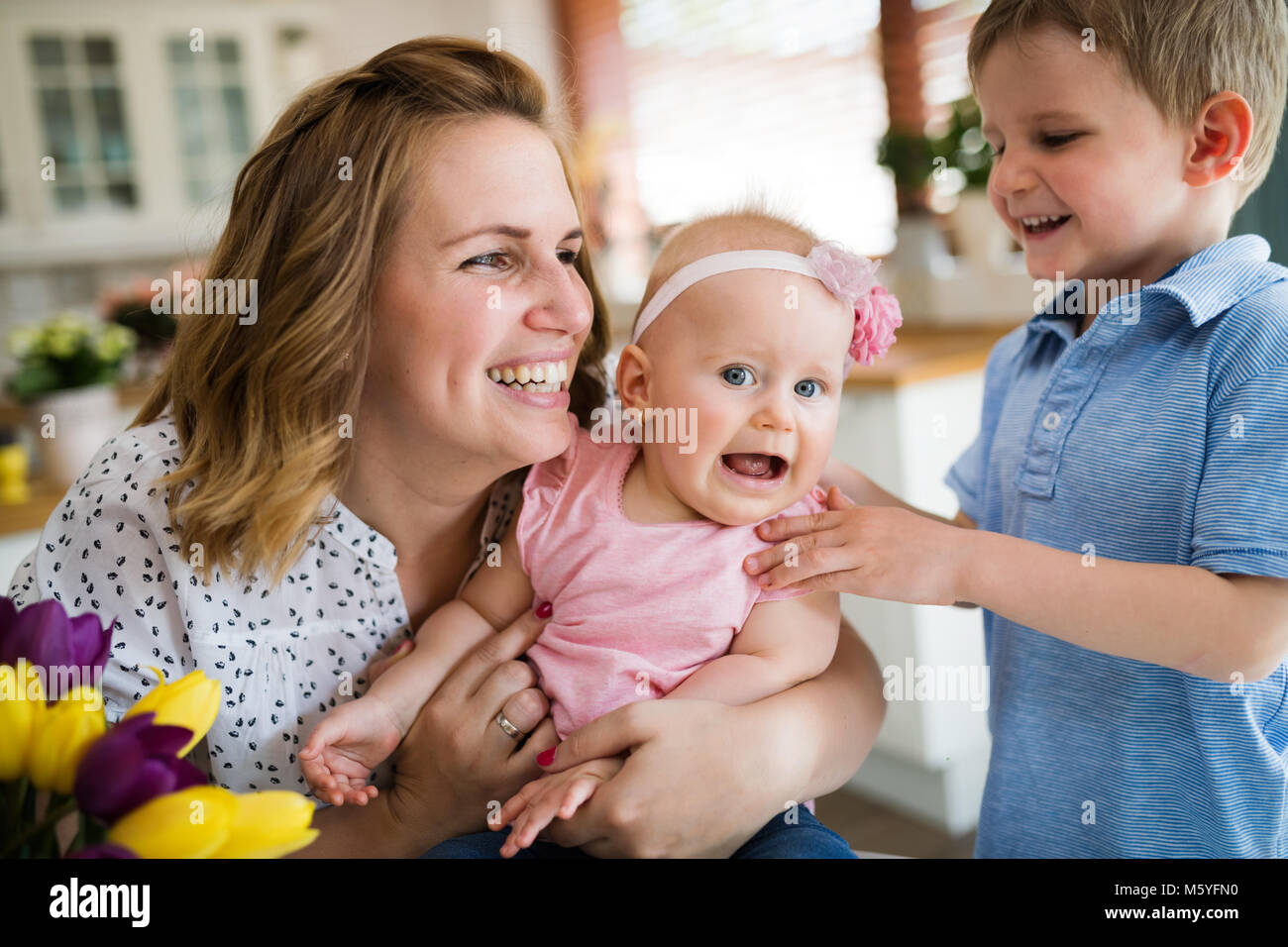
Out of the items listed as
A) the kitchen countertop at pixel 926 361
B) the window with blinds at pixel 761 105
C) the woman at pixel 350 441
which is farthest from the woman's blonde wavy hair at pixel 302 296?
the window with blinds at pixel 761 105

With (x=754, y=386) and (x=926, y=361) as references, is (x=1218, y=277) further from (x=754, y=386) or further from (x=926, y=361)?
(x=926, y=361)

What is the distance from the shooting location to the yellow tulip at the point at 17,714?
557 millimetres

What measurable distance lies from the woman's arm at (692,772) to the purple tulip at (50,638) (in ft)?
1.50

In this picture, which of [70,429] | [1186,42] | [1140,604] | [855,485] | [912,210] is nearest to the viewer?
[1140,604]

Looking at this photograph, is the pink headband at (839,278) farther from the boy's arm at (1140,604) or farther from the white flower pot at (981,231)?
the white flower pot at (981,231)

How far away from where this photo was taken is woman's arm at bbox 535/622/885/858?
35.7 inches

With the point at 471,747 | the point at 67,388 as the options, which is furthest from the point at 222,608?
the point at 67,388

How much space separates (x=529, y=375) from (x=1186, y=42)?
2.38 feet

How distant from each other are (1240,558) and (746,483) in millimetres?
435

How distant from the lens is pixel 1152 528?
3.29ft

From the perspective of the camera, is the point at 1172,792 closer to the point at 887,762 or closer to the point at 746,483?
the point at 746,483

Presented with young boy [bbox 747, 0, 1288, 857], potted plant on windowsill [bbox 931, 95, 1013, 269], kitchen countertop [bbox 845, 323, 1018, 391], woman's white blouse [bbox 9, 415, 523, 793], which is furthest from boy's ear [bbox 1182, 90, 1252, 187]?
potted plant on windowsill [bbox 931, 95, 1013, 269]

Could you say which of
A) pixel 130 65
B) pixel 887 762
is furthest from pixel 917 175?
pixel 130 65
